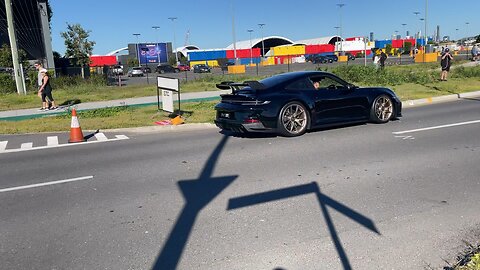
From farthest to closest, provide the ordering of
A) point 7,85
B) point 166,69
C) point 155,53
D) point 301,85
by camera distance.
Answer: point 155,53 < point 166,69 < point 7,85 < point 301,85

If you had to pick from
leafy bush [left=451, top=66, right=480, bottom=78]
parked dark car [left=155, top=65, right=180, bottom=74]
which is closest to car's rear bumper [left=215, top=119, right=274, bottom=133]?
leafy bush [left=451, top=66, right=480, bottom=78]

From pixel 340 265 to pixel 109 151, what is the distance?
593 centimetres

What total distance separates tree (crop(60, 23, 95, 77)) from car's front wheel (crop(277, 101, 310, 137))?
2635cm

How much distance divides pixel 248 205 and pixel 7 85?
20606 mm

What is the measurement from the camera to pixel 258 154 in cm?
729

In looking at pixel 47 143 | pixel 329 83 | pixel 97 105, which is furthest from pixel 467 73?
pixel 47 143

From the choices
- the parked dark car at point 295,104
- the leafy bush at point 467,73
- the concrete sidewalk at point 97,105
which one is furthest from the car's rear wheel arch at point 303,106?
the leafy bush at point 467,73

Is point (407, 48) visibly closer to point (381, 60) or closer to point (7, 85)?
point (381, 60)

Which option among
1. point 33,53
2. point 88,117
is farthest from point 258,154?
point 33,53

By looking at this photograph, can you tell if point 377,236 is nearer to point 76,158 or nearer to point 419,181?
point 419,181

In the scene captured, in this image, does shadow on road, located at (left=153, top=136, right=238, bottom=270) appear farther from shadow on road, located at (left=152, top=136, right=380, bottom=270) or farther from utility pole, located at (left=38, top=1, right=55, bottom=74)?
utility pole, located at (left=38, top=1, right=55, bottom=74)

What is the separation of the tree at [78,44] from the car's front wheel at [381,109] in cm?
2659

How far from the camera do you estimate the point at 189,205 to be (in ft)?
15.8

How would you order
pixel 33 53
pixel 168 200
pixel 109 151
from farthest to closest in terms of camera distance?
pixel 33 53, pixel 109 151, pixel 168 200
